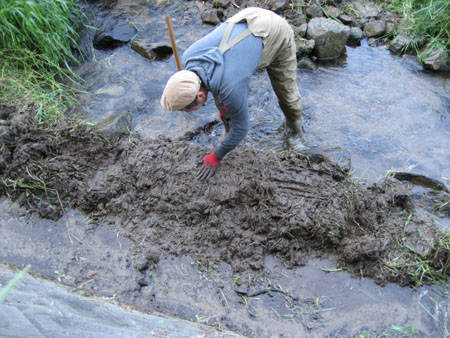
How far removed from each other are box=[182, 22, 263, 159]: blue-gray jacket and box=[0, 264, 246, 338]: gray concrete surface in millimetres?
1413

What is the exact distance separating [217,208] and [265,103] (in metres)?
1.65

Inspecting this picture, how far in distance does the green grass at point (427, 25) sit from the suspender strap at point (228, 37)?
3.07 meters

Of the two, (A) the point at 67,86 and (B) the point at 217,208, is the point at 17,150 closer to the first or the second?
(A) the point at 67,86

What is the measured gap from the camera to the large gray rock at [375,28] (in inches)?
194

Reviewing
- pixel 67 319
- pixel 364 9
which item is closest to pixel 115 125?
pixel 67 319

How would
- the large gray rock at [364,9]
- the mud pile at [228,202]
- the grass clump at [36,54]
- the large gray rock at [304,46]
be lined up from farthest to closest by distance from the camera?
the large gray rock at [364,9] < the large gray rock at [304,46] < the grass clump at [36,54] < the mud pile at [228,202]

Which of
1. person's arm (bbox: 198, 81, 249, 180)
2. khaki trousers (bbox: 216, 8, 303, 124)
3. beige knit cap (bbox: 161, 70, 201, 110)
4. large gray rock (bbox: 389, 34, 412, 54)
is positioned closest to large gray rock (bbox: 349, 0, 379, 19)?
large gray rock (bbox: 389, 34, 412, 54)

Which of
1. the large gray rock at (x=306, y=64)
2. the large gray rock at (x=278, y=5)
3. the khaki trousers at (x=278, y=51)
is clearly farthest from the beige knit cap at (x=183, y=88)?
the large gray rock at (x=278, y=5)

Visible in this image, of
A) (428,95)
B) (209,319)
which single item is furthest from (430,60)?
(209,319)

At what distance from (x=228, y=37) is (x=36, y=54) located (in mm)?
2635

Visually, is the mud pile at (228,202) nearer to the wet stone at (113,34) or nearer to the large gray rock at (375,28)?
the wet stone at (113,34)

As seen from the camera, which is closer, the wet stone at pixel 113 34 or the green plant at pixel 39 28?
the green plant at pixel 39 28

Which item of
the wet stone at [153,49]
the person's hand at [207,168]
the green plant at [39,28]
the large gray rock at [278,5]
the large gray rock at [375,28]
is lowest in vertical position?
the person's hand at [207,168]

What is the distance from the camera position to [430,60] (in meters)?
4.49
